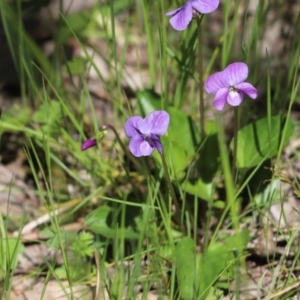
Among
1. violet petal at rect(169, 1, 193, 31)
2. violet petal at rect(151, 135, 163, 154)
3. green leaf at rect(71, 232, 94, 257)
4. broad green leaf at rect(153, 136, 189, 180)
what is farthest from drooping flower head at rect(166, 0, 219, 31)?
green leaf at rect(71, 232, 94, 257)

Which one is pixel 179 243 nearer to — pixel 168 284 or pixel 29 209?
pixel 168 284

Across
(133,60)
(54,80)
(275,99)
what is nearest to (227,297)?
(275,99)

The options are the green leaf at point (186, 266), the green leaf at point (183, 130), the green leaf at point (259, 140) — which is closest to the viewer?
the green leaf at point (186, 266)

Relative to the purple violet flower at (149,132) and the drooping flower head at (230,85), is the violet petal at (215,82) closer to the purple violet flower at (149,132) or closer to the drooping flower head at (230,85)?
→ the drooping flower head at (230,85)

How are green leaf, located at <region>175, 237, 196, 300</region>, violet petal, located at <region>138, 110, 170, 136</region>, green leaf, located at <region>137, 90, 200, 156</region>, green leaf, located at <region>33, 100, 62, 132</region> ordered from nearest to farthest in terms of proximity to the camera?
violet petal, located at <region>138, 110, 170, 136</region> < green leaf, located at <region>175, 237, 196, 300</region> < green leaf, located at <region>137, 90, 200, 156</region> < green leaf, located at <region>33, 100, 62, 132</region>

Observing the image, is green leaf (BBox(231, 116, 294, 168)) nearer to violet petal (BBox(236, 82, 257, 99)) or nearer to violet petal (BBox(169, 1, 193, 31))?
violet petal (BBox(236, 82, 257, 99))

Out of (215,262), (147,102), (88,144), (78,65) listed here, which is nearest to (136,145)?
(88,144)

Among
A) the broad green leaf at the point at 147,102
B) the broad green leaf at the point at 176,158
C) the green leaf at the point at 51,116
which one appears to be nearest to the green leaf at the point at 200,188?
the broad green leaf at the point at 176,158

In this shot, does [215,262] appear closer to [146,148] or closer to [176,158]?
[176,158]
